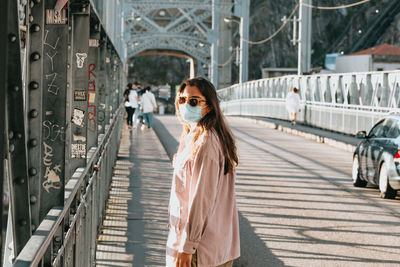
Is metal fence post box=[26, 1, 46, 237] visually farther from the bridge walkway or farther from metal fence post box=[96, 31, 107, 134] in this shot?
metal fence post box=[96, 31, 107, 134]

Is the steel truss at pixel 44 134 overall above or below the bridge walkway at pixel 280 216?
above

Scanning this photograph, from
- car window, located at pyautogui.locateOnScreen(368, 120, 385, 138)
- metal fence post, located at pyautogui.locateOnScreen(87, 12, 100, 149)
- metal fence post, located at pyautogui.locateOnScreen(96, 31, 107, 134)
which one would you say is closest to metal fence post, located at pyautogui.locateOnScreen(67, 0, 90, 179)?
metal fence post, located at pyautogui.locateOnScreen(87, 12, 100, 149)

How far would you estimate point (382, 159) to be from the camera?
13.1 m

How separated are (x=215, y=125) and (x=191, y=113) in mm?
140

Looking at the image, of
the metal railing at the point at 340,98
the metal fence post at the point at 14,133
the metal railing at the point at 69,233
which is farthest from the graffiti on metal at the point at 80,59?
the metal railing at the point at 340,98

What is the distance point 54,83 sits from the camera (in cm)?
448

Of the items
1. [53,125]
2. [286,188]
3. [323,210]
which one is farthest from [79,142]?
[286,188]

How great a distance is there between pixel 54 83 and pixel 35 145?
588mm

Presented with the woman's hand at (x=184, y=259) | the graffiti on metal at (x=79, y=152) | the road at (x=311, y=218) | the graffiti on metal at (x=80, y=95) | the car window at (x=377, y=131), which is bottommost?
the road at (x=311, y=218)

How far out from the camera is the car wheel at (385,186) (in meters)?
12.9

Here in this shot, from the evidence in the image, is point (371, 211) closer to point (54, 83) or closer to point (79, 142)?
point (79, 142)

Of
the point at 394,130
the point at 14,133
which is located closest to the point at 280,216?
the point at 394,130

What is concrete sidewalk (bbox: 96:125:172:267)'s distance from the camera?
8234 millimetres

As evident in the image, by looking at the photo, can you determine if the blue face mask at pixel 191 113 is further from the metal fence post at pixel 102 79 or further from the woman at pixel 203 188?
the metal fence post at pixel 102 79
